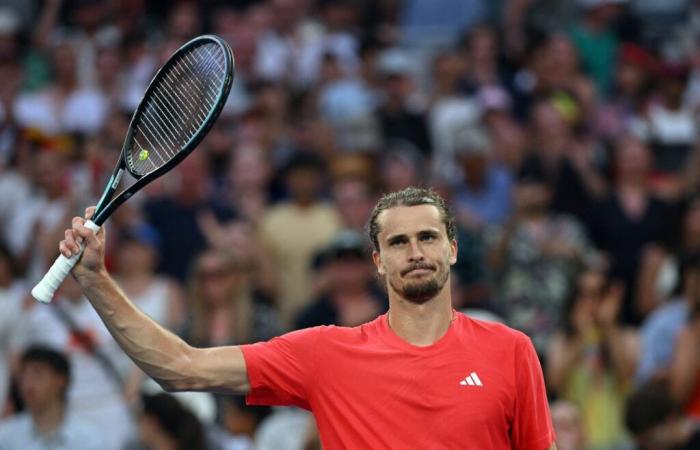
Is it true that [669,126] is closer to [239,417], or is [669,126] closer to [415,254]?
[239,417]

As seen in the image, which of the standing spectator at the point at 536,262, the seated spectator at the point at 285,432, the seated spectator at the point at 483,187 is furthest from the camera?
the seated spectator at the point at 483,187

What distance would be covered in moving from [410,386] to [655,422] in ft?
12.1

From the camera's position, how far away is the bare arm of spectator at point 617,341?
10.0 meters

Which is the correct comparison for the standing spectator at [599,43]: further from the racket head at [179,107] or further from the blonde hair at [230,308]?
the racket head at [179,107]

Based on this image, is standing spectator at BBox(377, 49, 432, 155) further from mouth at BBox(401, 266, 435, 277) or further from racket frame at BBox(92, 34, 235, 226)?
mouth at BBox(401, 266, 435, 277)

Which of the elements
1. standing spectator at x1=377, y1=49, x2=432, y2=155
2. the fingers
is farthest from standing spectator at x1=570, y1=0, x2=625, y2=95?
the fingers

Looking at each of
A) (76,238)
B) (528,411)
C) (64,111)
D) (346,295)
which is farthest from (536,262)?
(76,238)

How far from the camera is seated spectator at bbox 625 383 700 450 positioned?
28.9 ft

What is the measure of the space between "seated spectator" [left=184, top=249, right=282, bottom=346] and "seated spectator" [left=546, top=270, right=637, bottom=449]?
192 cm

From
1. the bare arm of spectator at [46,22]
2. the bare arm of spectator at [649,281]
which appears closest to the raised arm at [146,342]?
the bare arm of spectator at [649,281]

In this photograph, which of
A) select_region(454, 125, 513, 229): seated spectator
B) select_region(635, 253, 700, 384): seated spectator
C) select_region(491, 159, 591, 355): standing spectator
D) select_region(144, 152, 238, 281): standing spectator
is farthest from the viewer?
select_region(454, 125, 513, 229): seated spectator

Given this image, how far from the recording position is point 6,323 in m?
10.2

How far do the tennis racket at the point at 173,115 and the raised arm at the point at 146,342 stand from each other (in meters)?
0.05

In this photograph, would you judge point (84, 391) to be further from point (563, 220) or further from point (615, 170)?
point (615, 170)
